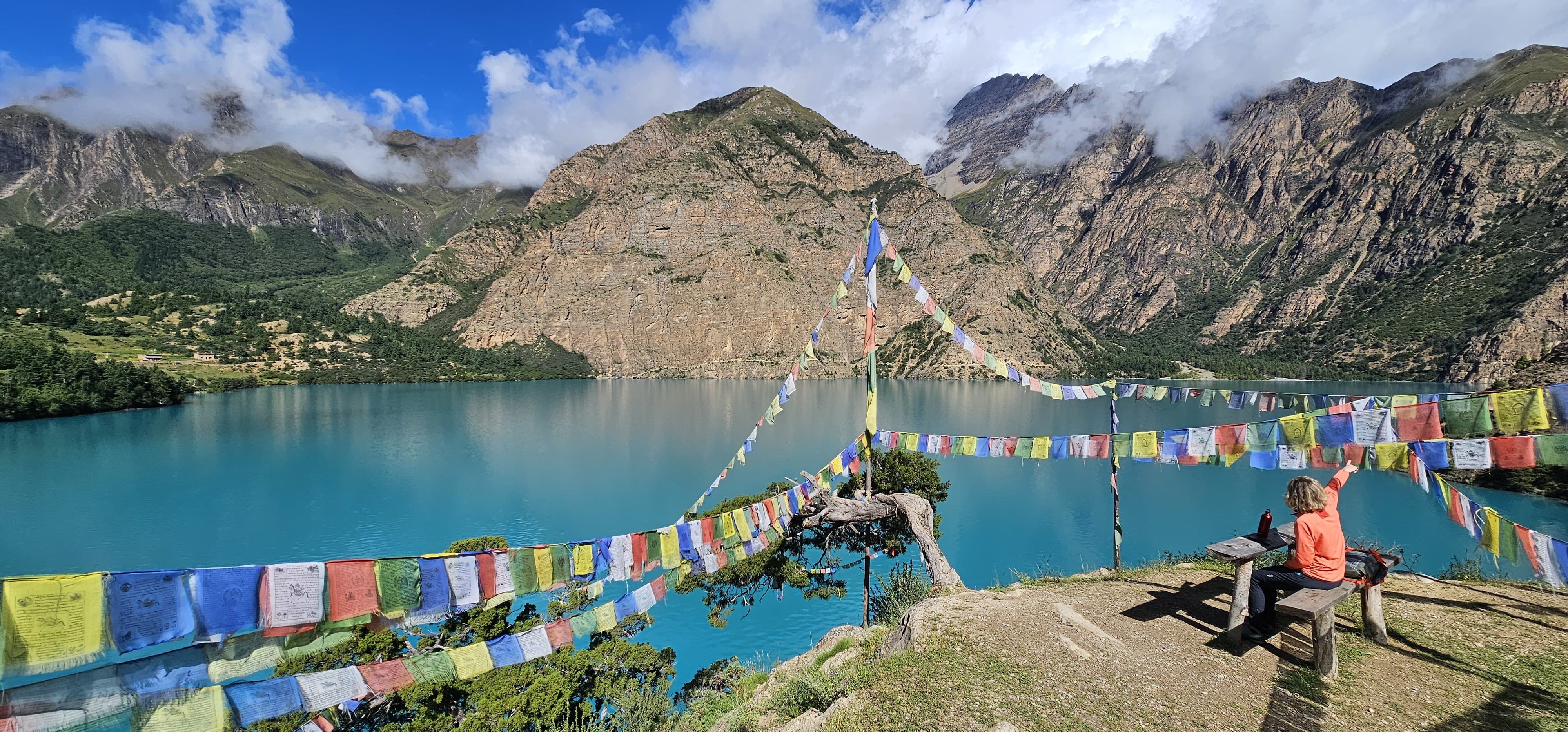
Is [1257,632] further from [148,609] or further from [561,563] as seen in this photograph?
[148,609]

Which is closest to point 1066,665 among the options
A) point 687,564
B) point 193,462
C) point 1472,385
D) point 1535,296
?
point 687,564

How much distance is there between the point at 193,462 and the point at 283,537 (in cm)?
2582

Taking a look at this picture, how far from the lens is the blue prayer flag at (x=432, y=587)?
241 inches

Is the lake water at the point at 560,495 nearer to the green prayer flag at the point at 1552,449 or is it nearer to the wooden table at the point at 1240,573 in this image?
the green prayer flag at the point at 1552,449

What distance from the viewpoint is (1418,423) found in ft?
25.6

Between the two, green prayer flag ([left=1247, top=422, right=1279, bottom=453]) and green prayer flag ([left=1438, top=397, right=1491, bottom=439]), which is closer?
green prayer flag ([left=1438, top=397, right=1491, bottom=439])

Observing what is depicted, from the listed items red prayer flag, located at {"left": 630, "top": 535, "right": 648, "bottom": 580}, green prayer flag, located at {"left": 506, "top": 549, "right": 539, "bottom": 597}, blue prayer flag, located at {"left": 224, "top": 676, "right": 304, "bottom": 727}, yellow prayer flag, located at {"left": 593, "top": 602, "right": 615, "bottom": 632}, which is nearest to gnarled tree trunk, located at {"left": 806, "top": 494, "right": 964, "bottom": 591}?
red prayer flag, located at {"left": 630, "top": 535, "right": 648, "bottom": 580}

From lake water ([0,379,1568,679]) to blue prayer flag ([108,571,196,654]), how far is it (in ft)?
43.5

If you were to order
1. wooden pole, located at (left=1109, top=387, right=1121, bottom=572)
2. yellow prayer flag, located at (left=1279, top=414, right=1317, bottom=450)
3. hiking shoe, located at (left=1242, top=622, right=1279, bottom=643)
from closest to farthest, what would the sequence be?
hiking shoe, located at (left=1242, top=622, right=1279, bottom=643)
yellow prayer flag, located at (left=1279, top=414, right=1317, bottom=450)
wooden pole, located at (left=1109, top=387, right=1121, bottom=572)

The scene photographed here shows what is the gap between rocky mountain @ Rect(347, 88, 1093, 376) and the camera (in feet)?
527

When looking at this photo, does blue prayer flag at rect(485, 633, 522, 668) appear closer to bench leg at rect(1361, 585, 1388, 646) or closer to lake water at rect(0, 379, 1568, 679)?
bench leg at rect(1361, 585, 1388, 646)

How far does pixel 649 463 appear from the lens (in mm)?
44406

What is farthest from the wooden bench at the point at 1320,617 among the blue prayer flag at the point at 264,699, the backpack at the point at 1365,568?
the blue prayer flag at the point at 264,699

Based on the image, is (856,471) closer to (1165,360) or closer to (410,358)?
(410,358)
